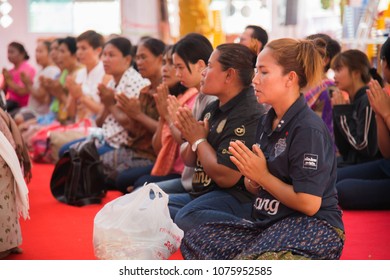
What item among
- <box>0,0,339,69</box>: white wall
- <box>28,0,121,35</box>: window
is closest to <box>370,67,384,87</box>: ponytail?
<box>0,0,339,69</box>: white wall

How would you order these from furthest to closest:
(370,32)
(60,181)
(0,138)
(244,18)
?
(244,18), (370,32), (60,181), (0,138)

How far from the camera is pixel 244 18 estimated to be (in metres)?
9.42

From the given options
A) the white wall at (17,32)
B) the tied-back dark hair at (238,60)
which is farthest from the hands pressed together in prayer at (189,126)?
the white wall at (17,32)

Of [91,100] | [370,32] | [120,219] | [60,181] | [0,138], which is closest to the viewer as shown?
[120,219]

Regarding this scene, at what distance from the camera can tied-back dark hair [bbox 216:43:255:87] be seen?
3014 mm

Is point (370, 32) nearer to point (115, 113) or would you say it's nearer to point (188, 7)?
point (188, 7)

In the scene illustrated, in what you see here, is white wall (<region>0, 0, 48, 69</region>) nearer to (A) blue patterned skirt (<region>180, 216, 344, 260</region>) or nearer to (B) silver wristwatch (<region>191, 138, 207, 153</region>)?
(B) silver wristwatch (<region>191, 138, 207, 153</region>)

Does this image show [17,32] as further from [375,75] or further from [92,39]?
[375,75]

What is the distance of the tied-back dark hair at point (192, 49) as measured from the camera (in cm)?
356

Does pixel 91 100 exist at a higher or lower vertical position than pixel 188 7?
lower

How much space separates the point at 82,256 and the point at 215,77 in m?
0.91

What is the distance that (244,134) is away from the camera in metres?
2.95

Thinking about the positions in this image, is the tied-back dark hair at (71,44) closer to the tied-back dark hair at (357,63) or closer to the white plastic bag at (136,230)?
the tied-back dark hair at (357,63)
